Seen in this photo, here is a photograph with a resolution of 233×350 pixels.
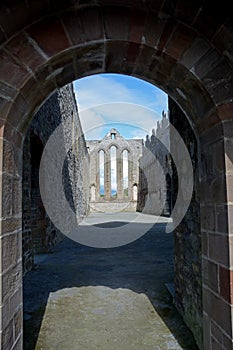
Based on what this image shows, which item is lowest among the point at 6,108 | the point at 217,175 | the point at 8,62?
the point at 217,175

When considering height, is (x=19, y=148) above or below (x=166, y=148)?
below

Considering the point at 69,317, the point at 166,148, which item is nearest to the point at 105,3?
the point at 69,317

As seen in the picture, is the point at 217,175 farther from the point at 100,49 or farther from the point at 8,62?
the point at 8,62

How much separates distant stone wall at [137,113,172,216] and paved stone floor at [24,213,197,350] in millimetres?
11920

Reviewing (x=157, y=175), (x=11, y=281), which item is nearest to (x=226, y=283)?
(x=11, y=281)

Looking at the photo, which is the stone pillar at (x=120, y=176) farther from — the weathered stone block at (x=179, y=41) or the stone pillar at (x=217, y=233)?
the weathered stone block at (x=179, y=41)

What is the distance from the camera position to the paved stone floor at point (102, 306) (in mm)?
2725

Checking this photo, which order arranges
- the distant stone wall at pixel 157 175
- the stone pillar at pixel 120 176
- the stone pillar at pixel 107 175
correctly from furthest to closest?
the stone pillar at pixel 107 175 → the stone pillar at pixel 120 176 → the distant stone wall at pixel 157 175

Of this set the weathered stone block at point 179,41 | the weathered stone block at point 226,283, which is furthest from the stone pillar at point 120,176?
the weathered stone block at point 179,41

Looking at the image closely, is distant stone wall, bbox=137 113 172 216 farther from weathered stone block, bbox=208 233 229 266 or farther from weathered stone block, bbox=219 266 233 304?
weathered stone block, bbox=219 266 233 304

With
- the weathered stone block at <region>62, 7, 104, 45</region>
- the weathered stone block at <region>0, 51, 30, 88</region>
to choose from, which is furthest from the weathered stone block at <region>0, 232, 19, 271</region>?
the weathered stone block at <region>62, 7, 104, 45</region>

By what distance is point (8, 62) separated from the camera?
1771 millimetres

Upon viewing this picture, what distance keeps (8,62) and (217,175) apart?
1505mm

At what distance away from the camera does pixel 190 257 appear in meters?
2.88
